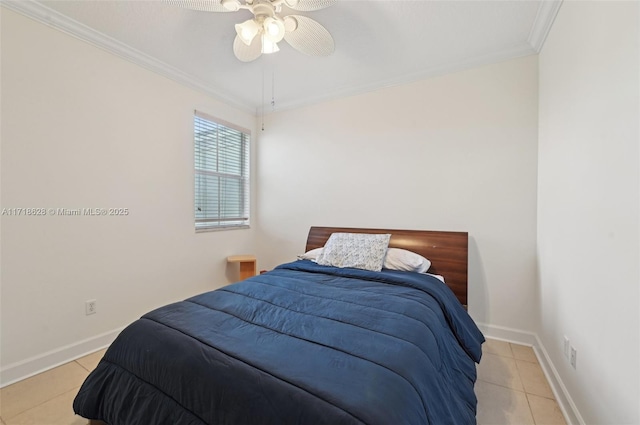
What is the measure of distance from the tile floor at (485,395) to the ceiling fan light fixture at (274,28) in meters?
2.48

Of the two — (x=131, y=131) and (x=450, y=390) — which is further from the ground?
(x=131, y=131)

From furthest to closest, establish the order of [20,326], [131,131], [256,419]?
[131,131] → [20,326] → [256,419]

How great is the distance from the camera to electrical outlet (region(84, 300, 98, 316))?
217cm

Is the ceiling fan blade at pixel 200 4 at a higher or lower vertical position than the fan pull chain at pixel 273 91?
lower

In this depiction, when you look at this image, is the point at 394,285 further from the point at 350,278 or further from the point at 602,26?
the point at 602,26

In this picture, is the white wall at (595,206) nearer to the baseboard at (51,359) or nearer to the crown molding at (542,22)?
the crown molding at (542,22)

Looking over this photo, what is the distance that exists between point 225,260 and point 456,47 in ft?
10.7

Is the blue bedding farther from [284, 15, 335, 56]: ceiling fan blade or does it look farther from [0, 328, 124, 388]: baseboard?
[284, 15, 335, 56]: ceiling fan blade

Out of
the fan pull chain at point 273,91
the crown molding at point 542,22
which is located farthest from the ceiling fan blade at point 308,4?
the crown molding at point 542,22

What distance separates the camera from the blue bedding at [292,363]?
2.85ft

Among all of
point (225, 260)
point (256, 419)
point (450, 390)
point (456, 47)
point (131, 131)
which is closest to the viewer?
point (256, 419)

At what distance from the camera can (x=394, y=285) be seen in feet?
6.31

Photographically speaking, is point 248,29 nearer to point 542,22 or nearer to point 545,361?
point 542,22

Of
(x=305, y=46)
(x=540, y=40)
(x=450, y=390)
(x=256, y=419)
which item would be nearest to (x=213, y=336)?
(x=256, y=419)
